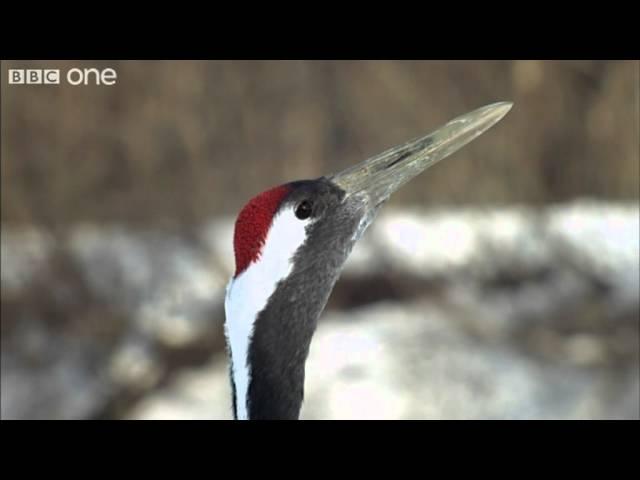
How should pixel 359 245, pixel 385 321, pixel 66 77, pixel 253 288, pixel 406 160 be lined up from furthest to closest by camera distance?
pixel 359 245
pixel 385 321
pixel 66 77
pixel 406 160
pixel 253 288

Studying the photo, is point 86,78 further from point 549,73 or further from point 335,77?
point 549,73

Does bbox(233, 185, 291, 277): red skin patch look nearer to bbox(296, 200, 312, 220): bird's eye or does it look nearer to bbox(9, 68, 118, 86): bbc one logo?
bbox(296, 200, 312, 220): bird's eye

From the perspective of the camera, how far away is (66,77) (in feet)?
16.2

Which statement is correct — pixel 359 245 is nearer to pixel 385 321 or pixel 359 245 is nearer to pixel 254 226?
pixel 385 321

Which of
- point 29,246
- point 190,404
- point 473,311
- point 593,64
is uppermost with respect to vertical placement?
point 593,64

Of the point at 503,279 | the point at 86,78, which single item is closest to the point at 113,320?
the point at 86,78

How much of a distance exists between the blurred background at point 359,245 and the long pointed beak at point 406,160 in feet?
9.51

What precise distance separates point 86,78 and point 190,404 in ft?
5.59

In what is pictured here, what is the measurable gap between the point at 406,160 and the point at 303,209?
268 millimetres

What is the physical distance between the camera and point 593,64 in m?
5.35

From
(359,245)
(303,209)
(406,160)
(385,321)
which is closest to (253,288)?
(303,209)

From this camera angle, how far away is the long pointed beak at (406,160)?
2.14m

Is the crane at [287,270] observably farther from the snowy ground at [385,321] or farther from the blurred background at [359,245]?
the blurred background at [359,245]
